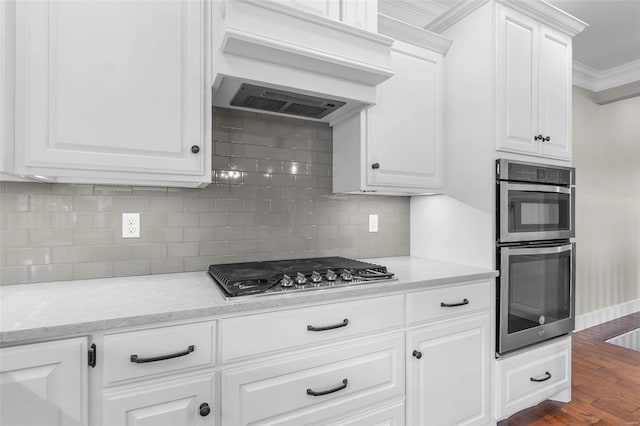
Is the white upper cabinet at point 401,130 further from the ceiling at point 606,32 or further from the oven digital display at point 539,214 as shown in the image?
the ceiling at point 606,32

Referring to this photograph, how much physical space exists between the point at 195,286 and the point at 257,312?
14.5 inches

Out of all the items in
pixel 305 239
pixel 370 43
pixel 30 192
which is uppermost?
pixel 370 43

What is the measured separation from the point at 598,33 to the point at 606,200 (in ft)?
6.19

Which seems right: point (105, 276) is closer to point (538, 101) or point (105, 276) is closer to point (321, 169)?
point (321, 169)

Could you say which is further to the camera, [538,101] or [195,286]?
[538,101]

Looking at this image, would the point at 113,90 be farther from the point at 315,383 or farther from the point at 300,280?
the point at 315,383

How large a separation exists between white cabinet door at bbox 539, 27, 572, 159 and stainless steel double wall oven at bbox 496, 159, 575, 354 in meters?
0.17

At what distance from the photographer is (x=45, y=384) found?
40.6 inches

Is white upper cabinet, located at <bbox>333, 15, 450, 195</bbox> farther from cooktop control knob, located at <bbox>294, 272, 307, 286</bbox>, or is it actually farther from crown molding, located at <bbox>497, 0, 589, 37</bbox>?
cooktop control knob, located at <bbox>294, 272, 307, 286</bbox>

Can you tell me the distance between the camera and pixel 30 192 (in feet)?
4.94

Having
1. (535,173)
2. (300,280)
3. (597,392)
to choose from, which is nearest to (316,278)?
(300,280)

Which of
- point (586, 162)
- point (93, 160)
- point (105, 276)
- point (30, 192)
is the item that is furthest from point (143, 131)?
point (586, 162)

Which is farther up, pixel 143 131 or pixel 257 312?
pixel 143 131

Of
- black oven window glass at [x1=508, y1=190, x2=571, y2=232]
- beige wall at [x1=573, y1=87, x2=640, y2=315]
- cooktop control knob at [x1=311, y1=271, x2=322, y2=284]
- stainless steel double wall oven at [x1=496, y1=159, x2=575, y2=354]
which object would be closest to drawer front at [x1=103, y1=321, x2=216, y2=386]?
cooktop control knob at [x1=311, y1=271, x2=322, y2=284]
